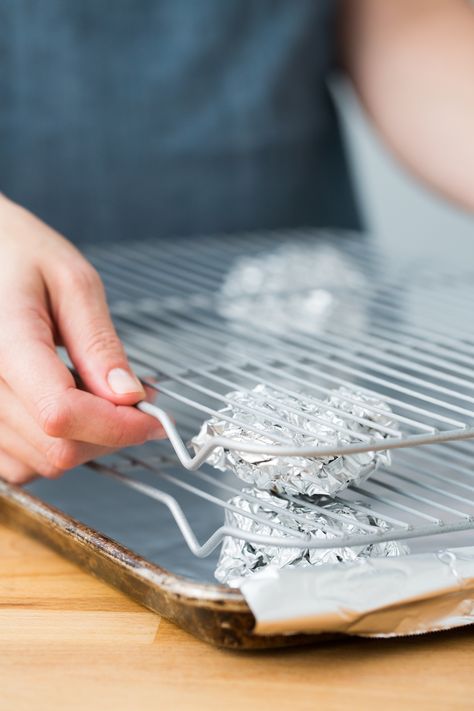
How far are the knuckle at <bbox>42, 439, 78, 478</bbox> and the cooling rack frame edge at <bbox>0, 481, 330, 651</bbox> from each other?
0.08ft

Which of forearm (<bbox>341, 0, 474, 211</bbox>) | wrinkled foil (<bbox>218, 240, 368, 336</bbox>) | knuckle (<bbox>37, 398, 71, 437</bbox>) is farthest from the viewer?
forearm (<bbox>341, 0, 474, 211</bbox>)

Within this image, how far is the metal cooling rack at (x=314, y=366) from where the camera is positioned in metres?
0.50

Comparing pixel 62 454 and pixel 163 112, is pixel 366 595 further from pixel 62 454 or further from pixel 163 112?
pixel 163 112

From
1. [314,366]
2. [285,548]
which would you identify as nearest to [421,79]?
[314,366]

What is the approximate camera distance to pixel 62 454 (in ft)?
1.91

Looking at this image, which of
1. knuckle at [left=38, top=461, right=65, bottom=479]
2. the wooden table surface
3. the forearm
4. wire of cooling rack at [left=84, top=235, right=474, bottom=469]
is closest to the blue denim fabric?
the forearm

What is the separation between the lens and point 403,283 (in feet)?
3.17

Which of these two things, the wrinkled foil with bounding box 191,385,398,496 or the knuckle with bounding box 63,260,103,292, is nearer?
the wrinkled foil with bounding box 191,385,398,496

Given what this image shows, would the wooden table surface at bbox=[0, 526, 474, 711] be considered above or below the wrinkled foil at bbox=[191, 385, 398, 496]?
below

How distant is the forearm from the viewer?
44.9 inches

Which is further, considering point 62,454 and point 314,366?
point 314,366

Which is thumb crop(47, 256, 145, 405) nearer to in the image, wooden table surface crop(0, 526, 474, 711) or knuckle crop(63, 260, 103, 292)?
knuckle crop(63, 260, 103, 292)

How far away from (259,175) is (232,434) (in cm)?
81

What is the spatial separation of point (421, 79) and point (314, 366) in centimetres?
60
